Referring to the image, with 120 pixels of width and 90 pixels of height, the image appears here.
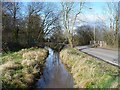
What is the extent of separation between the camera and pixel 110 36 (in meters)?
52.5

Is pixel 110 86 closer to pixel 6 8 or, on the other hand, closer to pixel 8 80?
pixel 8 80

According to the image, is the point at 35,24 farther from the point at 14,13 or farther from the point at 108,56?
the point at 108,56

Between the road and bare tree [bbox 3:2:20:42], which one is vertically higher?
bare tree [bbox 3:2:20:42]

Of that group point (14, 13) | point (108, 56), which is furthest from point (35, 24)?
point (108, 56)

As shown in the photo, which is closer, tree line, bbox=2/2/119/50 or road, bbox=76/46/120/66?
road, bbox=76/46/120/66

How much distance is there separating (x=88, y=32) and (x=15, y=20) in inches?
1653

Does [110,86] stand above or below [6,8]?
below

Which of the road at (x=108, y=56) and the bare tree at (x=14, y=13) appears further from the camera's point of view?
the bare tree at (x=14, y=13)

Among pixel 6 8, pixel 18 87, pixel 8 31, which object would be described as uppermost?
pixel 6 8

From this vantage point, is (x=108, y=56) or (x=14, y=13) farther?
(x=14, y=13)

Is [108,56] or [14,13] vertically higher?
[14,13]

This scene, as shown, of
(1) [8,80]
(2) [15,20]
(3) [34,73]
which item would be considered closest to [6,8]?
(2) [15,20]

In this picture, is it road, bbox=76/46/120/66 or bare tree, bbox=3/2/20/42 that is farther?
bare tree, bbox=3/2/20/42

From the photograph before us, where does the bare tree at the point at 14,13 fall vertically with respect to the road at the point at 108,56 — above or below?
above
